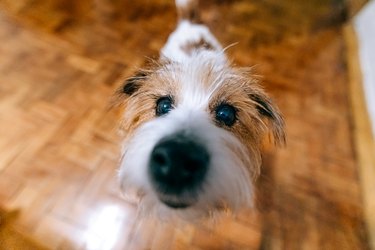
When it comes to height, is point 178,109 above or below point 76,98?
above

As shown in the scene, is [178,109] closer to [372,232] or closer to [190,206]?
[190,206]

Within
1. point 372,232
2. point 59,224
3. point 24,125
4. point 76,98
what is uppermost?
point 372,232

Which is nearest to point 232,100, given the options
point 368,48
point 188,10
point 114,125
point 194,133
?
point 194,133

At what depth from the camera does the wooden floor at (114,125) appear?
1487 mm

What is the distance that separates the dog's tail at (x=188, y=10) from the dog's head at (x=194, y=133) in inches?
23.5

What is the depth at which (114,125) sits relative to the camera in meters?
1.81

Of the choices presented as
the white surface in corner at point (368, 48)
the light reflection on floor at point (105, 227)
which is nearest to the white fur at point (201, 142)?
the light reflection on floor at point (105, 227)

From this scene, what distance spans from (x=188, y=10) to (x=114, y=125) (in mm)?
751

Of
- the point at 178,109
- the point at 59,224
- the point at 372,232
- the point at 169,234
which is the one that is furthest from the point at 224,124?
the point at 372,232

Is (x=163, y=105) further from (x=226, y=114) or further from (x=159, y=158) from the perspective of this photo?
(x=159, y=158)

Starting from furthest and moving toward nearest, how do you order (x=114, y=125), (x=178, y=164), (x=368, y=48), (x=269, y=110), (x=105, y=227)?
1. (x=368, y=48)
2. (x=114, y=125)
3. (x=105, y=227)
4. (x=269, y=110)
5. (x=178, y=164)

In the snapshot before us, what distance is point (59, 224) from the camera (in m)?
1.47

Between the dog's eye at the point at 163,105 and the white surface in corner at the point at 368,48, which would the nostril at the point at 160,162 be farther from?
the white surface in corner at the point at 368,48

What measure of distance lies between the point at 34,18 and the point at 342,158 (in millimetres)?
2262
